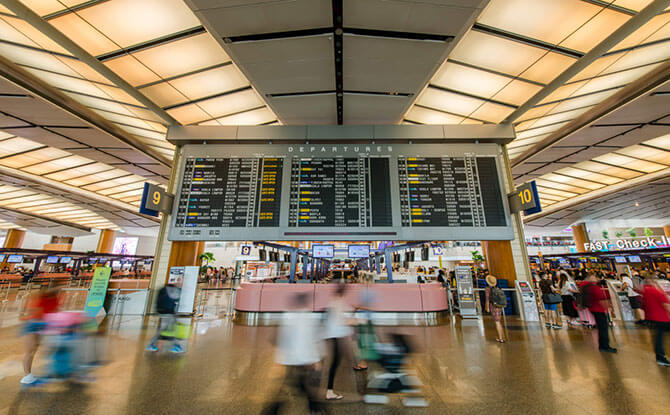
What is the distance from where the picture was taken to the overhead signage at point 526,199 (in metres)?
6.79

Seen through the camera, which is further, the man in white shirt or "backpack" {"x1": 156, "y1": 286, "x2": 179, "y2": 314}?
the man in white shirt

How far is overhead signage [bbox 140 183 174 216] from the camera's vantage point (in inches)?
267

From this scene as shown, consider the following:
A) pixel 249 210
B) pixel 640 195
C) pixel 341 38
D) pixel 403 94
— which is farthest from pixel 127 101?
pixel 640 195

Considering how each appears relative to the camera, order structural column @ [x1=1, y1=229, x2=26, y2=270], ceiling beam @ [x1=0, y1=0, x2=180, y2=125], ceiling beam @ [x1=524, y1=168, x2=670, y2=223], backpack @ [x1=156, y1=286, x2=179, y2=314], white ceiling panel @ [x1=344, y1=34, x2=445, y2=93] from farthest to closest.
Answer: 1. structural column @ [x1=1, y1=229, x2=26, y2=270]
2. ceiling beam @ [x1=524, y1=168, x2=670, y2=223]
3. white ceiling panel @ [x1=344, y1=34, x2=445, y2=93]
4. backpack @ [x1=156, y1=286, x2=179, y2=314]
5. ceiling beam @ [x1=0, y1=0, x2=180, y2=125]

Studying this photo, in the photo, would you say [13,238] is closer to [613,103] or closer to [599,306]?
[599,306]

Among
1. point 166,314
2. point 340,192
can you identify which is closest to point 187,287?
point 166,314

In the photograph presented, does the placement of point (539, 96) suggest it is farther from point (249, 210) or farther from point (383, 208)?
point (249, 210)

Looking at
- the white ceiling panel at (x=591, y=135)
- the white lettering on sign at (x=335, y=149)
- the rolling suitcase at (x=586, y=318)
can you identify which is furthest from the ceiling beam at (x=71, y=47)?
the rolling suitcase at (x=586, y=318)

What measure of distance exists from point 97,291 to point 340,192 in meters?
8.04

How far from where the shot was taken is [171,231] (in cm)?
710

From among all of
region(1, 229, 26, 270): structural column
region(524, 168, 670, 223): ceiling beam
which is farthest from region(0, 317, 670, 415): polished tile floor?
region(1, 229, 26, 270): structural column

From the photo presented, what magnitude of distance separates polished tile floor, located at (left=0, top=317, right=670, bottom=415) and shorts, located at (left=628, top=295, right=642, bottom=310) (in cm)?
299

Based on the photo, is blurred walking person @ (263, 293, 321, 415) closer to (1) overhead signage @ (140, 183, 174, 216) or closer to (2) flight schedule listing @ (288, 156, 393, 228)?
(2) flight schedule listing @ (288, 156, 393, 228)

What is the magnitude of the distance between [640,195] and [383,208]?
1682 cm
